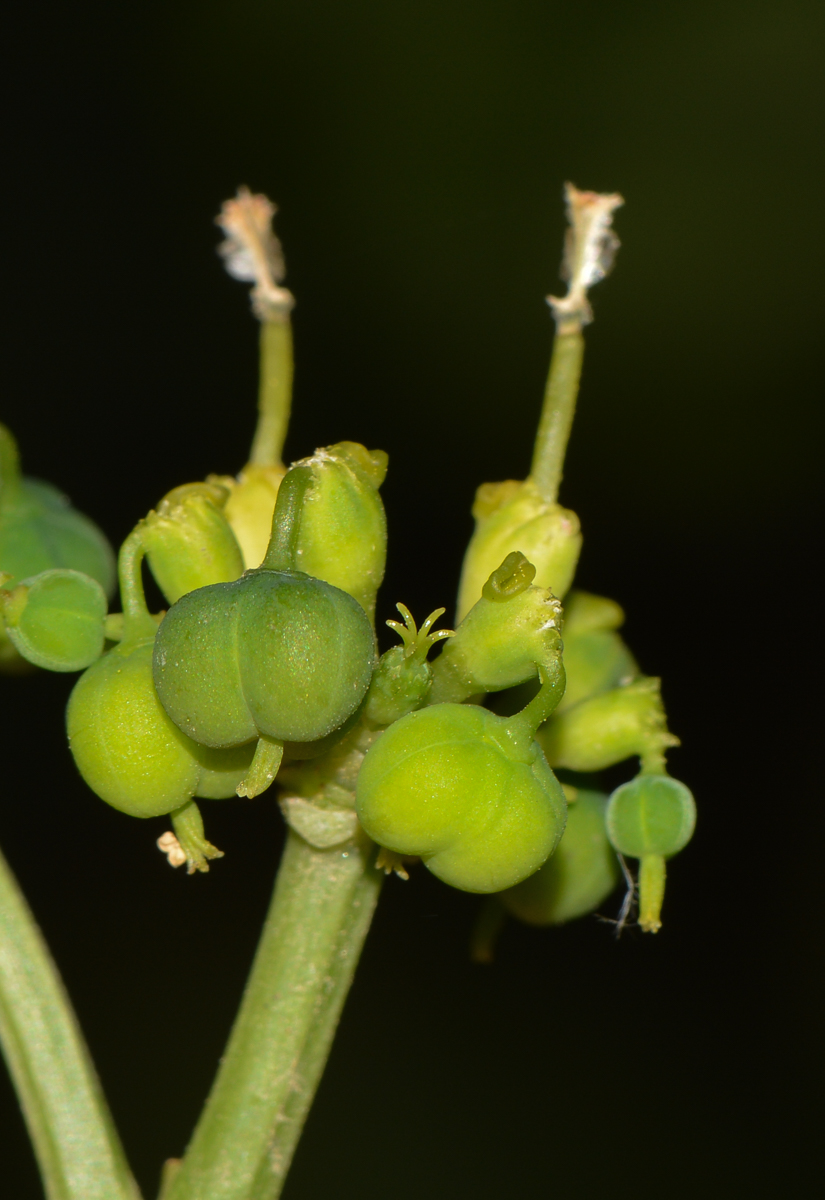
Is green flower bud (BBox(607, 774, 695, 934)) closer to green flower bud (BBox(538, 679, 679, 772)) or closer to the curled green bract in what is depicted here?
green flower bud (BBox(538, 679, 679, 772))

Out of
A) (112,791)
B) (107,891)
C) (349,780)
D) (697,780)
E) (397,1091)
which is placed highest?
(697,780)

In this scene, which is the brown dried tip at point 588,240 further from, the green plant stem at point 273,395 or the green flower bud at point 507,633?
the green flower bud at point 507,633

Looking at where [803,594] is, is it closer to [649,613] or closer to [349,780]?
[649,613]

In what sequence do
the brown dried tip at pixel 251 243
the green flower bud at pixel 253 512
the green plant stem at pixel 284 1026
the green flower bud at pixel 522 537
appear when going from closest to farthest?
the green plant stem at pixel 284 1026, the green flower bud at pixel 522 537, the green flower bud at pixel 253 512, the brown dried tip at pixel 251 243

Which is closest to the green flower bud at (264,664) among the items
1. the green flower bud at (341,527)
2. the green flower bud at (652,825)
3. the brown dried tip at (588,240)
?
the green flower bud at (341,527)

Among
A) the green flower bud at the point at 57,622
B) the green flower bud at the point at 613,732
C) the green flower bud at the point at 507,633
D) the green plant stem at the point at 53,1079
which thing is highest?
the green flower bud at the point at 613,732

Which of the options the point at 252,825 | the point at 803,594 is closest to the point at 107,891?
the point at 252,825

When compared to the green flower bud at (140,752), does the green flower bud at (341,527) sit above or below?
above

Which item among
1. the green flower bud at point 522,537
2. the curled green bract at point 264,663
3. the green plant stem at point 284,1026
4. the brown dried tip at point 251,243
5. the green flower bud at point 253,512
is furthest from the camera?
the brown dried tip at point 251,243

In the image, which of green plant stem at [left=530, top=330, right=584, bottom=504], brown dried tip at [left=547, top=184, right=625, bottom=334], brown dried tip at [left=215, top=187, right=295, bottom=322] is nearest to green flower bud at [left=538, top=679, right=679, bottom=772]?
green plant stem at [left=530, top=330, right=584, bottom=504]
